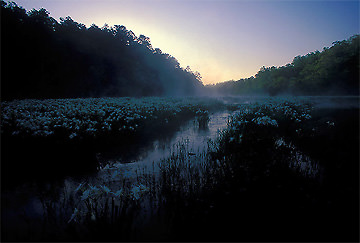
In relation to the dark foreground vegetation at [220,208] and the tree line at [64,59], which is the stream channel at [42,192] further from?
the tree line at [64,59]

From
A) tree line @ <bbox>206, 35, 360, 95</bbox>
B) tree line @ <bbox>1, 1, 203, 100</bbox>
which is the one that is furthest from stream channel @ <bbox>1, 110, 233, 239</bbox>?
tree line @ <bbox>206, 35, 360, 95</bbox>

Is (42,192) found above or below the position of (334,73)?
below

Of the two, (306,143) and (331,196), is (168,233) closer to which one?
(331,196)

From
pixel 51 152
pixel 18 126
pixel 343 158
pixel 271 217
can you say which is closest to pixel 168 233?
pixel 271 217

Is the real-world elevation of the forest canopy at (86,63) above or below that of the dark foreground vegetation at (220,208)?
above

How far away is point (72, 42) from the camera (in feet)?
Result: 133

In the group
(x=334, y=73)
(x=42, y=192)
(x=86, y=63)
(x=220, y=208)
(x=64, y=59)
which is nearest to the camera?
(x=220, y=208)

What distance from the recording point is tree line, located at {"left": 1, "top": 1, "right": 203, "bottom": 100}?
2966 centimetres

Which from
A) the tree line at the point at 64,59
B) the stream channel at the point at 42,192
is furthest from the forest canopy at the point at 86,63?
the stream channel at the point at 42,192

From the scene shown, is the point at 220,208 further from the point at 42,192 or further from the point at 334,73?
the point at 334,73

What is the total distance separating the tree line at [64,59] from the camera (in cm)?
2966

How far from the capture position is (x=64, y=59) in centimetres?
3716

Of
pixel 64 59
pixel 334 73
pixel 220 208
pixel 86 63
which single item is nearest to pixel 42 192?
pixel 220 208

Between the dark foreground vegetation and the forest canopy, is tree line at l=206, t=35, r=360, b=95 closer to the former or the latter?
the forest canopy
